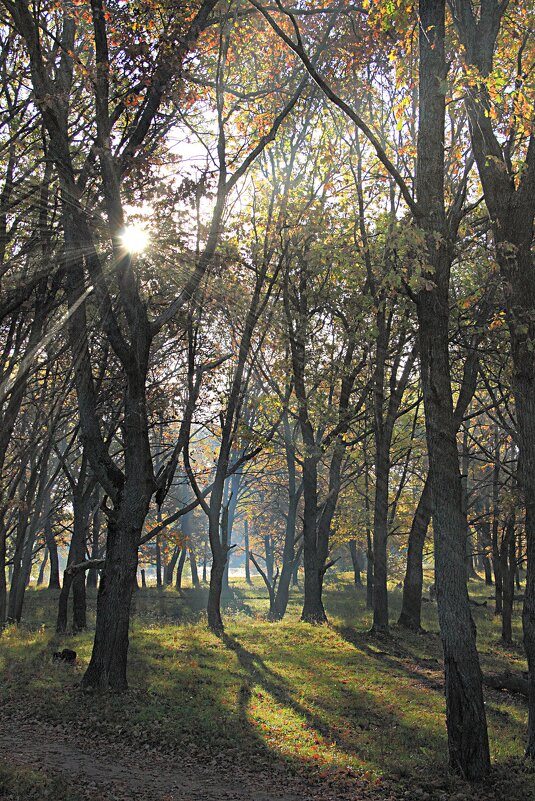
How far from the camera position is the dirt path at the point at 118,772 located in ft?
24.6

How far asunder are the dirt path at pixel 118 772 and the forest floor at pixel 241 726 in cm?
3

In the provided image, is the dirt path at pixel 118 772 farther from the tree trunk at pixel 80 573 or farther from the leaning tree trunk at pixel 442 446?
the tree trunk at pixel 80 573

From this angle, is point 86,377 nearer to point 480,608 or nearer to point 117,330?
point 117,330

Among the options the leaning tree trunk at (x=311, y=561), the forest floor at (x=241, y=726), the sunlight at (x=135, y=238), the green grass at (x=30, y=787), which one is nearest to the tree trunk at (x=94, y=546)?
the leaning tree trunk at (x=311, y=561)

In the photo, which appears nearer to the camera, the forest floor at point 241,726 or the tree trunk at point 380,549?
the forest floor at point 241,726

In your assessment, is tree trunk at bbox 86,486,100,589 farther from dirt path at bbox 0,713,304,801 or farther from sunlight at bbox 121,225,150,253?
dirt path at bbox 0,713,304,801

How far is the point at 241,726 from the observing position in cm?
1007

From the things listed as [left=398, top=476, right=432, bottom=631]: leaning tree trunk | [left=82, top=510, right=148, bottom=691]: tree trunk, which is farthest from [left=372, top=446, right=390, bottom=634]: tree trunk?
[left=82, top=510, right=148, bottom=691]: tree trunk

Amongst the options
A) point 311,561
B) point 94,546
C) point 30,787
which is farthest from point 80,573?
point 94,546

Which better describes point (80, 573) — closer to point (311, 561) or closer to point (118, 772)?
point (311, 561)

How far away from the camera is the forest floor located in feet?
25.7

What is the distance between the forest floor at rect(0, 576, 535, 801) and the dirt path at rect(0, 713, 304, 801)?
0.03 metres

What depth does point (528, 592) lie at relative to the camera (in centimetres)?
897

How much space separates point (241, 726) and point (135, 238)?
8.40m
